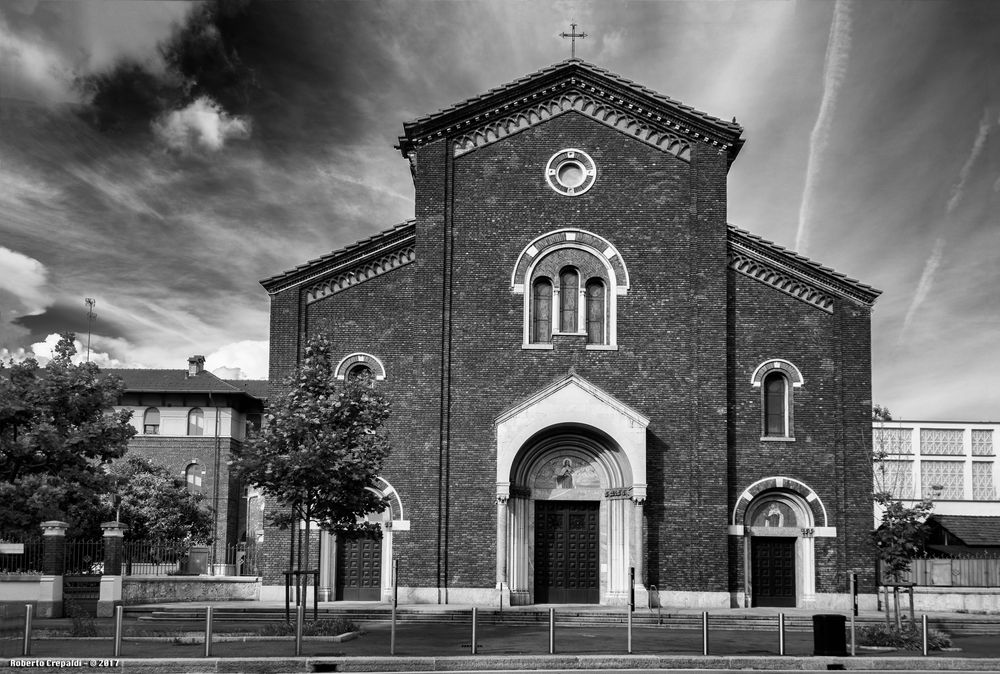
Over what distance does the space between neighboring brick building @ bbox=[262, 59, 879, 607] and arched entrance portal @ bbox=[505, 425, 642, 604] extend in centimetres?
7

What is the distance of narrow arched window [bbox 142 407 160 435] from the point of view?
210 ft

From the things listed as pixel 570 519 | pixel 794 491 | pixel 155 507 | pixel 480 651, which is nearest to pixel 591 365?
pixel 570 519

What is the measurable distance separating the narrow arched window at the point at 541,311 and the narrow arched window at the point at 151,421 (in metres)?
38.2

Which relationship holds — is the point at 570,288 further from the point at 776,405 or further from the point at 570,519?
the point at 776,405

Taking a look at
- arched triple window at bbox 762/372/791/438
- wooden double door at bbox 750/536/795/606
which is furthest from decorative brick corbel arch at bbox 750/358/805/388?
wooden double door at bbox 750/536/795/606

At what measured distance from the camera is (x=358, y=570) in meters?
32.2

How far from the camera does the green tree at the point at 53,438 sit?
30.8 m

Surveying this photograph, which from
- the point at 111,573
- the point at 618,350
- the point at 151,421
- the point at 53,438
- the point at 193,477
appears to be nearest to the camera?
the point at 111,573

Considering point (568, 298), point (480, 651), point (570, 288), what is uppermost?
point (570, 288)

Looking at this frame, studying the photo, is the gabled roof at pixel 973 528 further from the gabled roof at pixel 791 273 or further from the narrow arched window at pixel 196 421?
the narrow arched window at pixel 196 421

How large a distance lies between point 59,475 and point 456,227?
1384cm

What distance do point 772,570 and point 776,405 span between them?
4.97 meters

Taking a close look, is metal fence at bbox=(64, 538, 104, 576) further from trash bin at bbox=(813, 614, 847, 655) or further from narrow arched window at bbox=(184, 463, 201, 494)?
narrow arched window at bbox=(184, 463, 201, 494)

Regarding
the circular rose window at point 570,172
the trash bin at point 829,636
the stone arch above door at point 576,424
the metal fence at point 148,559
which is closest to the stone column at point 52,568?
the metal fence at point 148,559
